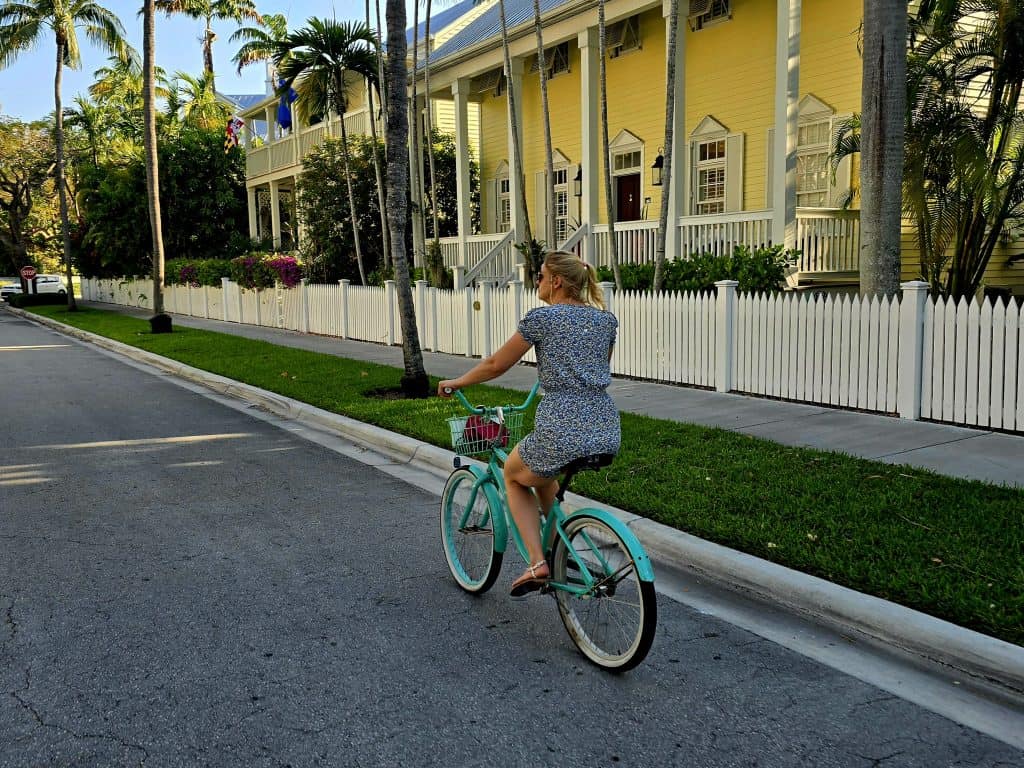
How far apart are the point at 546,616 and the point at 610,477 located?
2.32 metres

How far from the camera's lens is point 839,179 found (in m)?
15.6

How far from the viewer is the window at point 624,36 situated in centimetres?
1889

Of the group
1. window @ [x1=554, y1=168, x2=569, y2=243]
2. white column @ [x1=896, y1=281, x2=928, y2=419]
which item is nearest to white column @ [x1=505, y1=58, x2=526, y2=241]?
window @ [x1=554, y1=168, x2=569, y2=243]

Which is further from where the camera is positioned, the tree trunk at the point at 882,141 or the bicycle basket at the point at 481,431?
the tree trunk at the point at 882,141

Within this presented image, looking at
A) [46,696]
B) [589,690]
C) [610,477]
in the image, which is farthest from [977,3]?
[46,696]

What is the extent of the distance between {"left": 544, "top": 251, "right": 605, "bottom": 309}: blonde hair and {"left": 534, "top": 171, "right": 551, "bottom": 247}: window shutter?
60.4 ft

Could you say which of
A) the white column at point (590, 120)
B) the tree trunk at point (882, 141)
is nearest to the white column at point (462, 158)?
the white column at point (590, 120)

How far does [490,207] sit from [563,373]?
69.4 ft

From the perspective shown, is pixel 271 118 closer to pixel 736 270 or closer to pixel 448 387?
pixel 736 270

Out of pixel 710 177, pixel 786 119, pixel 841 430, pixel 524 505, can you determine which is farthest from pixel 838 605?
pixel 710 177

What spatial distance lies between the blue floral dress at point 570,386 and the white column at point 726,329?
719 cm

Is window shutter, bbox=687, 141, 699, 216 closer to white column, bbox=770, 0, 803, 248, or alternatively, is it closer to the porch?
the porch

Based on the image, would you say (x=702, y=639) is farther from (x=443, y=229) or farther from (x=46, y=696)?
(x=443, y=229)

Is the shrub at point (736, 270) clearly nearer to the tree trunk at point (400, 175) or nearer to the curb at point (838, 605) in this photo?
the tree trunk at point (400, 175)
